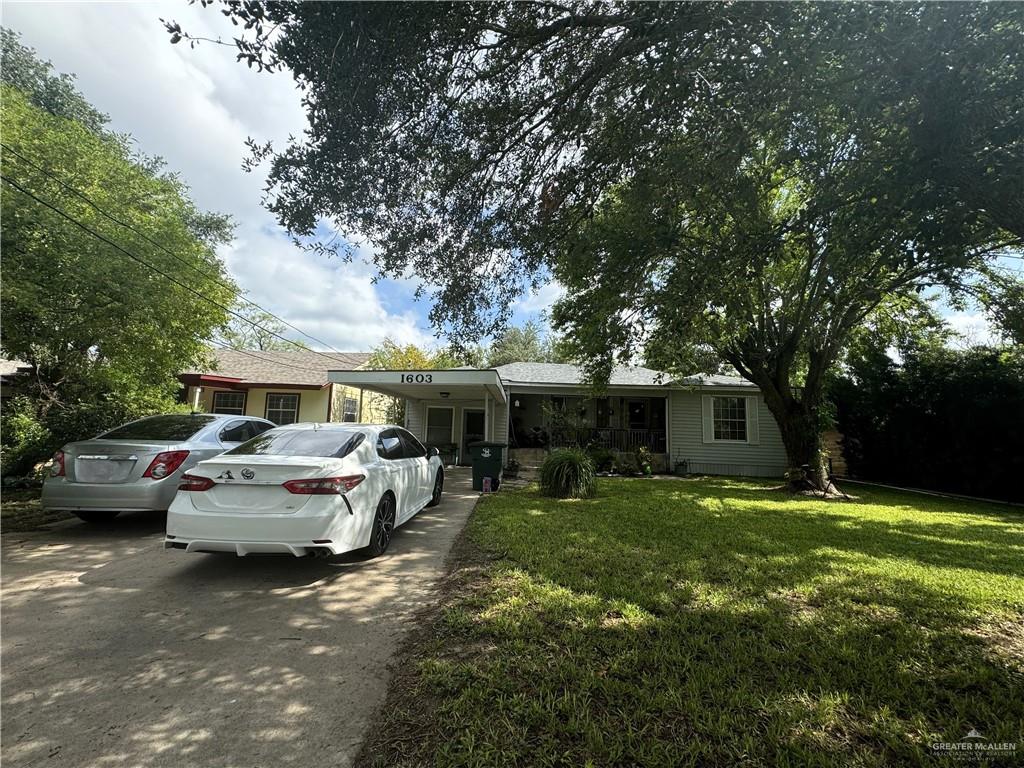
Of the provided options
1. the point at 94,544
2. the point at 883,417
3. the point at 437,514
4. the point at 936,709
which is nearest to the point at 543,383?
the point at 437,514

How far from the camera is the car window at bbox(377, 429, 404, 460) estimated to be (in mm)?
5660

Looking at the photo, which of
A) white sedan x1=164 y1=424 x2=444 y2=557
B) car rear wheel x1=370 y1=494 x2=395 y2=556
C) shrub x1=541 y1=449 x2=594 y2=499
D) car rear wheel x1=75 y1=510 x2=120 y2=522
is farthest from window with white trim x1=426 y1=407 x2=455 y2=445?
white sedan x1=164 y1=424 x2=444 y2=557

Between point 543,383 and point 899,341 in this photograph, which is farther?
point 543,383

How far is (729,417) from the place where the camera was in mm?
16641

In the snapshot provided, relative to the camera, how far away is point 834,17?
3.26 m

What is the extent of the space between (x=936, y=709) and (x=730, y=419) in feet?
50.6

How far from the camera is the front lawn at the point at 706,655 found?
83.5 inches

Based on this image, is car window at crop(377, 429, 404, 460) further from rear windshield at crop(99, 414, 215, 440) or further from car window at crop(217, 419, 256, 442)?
rear windshield at crop(99, 414, 215, 440)

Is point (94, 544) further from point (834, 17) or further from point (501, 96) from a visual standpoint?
point (834, 17)

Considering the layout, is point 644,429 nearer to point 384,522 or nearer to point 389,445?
point 389,445

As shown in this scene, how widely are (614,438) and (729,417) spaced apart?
4314 millimetres

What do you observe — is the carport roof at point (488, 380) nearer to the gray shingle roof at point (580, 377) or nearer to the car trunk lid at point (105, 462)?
the gray shingle roof at point (580, 377)

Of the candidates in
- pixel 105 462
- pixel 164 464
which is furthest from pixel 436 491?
pixel 105 462

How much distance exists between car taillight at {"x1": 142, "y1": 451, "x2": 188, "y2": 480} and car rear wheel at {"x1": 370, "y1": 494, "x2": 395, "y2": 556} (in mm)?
2788
